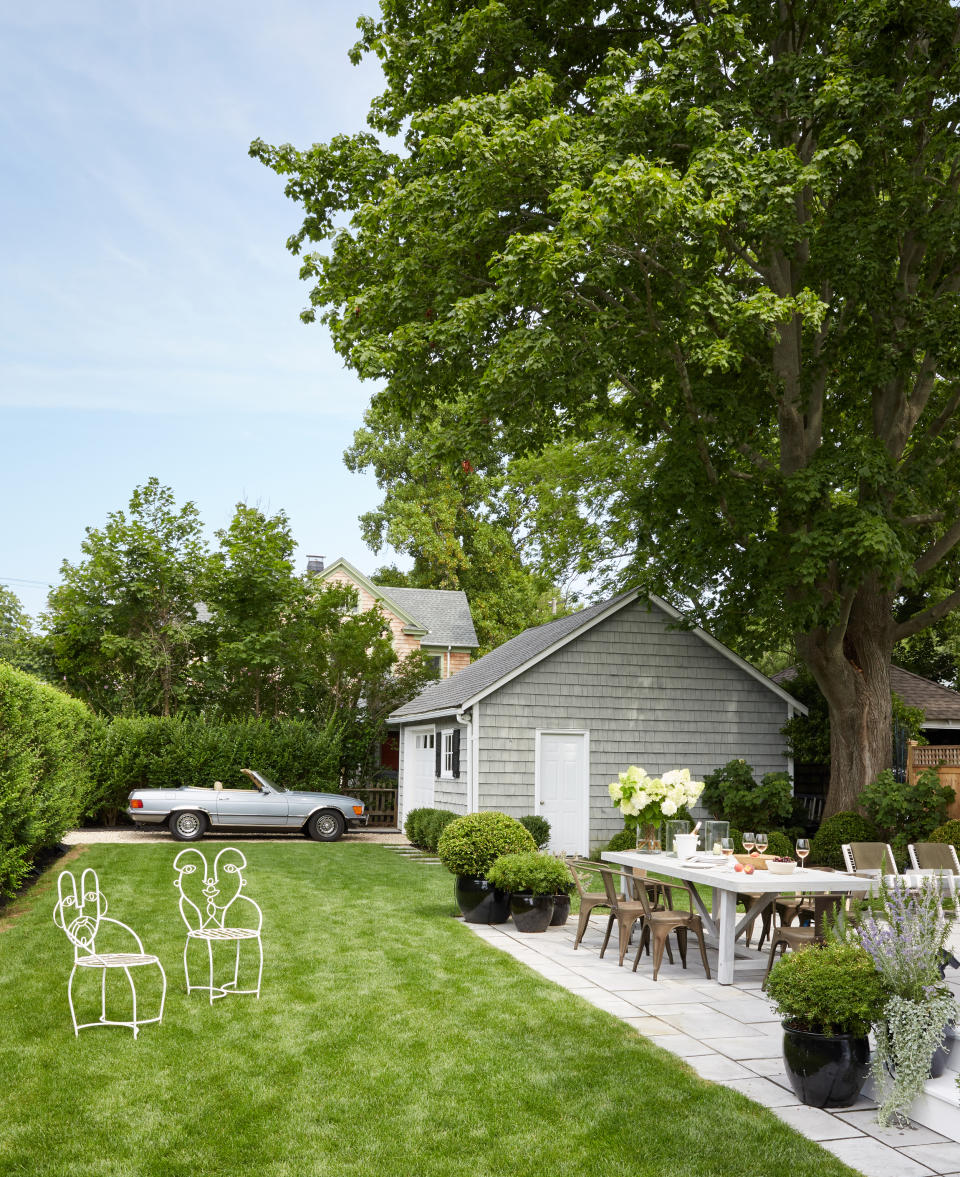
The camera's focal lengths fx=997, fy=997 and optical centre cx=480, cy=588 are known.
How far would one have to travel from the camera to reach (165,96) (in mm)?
12844

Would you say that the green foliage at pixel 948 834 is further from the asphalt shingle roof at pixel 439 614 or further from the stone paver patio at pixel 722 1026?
the asphalt shingle roof at pixel 439 614

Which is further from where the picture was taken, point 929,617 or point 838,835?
point 929,617

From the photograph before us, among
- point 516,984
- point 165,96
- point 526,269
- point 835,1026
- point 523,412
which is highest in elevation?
point 165,96

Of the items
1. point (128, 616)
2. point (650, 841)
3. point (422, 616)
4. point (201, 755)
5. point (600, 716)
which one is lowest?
point (650, 841)

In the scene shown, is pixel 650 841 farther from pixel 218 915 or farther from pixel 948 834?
pixel 948 834

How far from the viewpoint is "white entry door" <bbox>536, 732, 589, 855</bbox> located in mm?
17844

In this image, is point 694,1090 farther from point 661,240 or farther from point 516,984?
point 661,240

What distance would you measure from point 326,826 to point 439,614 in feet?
54.7

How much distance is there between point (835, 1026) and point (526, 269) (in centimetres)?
936

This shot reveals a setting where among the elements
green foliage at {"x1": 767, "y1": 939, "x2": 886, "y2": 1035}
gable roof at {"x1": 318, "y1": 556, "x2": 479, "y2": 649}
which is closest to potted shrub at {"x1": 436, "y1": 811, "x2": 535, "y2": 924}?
green foliage at {"x1": 767, "y1": 939, "x2": 886, "y2": 1035}

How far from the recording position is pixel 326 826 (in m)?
20.6

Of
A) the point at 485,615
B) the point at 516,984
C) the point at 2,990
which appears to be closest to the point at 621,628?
the point at 516,984

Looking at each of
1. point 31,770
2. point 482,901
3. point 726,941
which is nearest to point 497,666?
point 482,901

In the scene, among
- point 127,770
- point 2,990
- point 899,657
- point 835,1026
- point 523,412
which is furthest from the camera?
point 899,657
